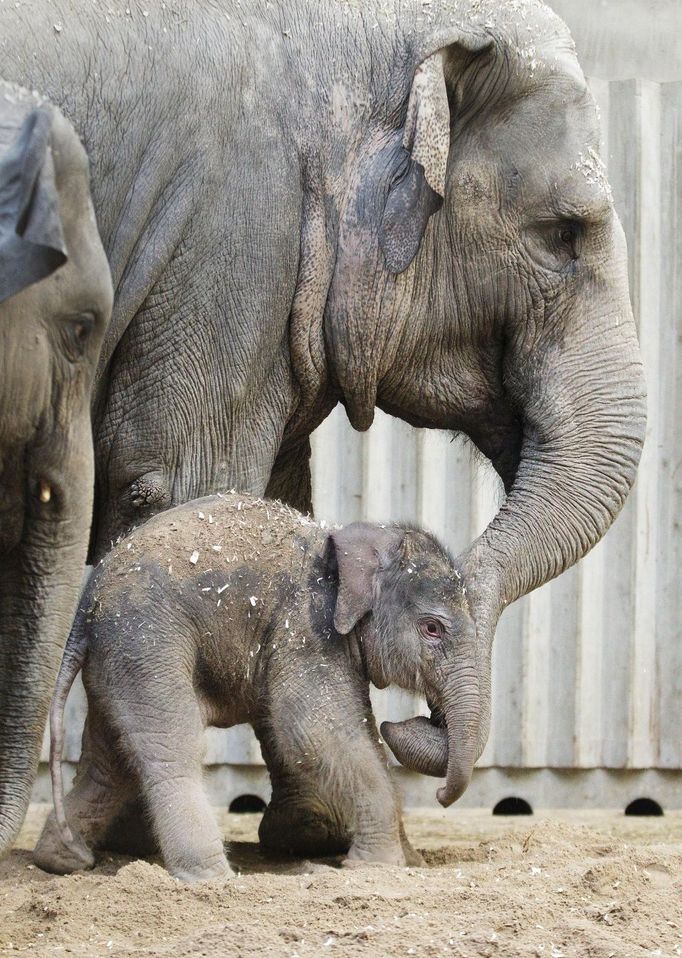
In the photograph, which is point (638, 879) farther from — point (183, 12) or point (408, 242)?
point (183, 12)

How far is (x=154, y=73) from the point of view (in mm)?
3758

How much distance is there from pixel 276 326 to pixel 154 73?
24.2 inches

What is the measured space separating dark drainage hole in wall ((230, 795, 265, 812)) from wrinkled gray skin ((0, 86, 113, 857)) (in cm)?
366

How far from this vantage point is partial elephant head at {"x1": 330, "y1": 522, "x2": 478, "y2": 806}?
400 centimetres

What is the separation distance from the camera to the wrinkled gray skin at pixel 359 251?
3.78 meters

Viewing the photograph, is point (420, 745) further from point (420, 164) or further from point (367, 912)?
point (420, 164)

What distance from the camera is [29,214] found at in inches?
89.9

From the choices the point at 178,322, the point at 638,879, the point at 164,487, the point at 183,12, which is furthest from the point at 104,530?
the point at 638,879

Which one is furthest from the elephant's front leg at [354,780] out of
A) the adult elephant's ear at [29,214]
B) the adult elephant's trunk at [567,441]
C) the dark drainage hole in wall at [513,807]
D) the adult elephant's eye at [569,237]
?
the dark drainage hole in wall at [513,807]

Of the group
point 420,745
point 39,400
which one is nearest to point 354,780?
point 420,745

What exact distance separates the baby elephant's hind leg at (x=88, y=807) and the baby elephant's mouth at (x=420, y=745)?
620mm

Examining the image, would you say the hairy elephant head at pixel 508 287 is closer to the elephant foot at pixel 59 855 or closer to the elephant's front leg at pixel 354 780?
the elephant's front leg at pixel 354 780

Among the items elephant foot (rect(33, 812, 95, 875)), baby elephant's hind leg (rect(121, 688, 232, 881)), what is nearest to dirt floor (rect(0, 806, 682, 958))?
elephant foot (rect(33, 812, 95, 875))

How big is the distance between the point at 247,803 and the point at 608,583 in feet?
5.11
